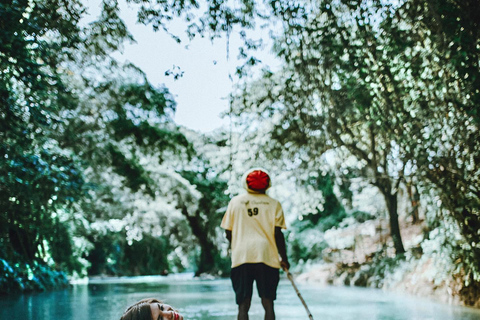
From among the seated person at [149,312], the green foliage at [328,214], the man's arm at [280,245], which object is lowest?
the seated person at [149,312]

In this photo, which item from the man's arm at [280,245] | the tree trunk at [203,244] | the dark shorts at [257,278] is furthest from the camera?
the tree trunk at [203,244]

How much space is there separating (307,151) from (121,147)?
7.35 m

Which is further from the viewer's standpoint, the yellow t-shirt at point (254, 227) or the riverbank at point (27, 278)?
the riverbank at point (27, 278)

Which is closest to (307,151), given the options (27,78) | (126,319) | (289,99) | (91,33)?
(289,99)

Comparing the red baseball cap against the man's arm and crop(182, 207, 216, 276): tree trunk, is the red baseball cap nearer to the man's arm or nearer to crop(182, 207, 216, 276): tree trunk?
the man's arm

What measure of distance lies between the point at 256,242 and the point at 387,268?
12.7m

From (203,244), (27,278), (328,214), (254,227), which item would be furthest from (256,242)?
(203,244)

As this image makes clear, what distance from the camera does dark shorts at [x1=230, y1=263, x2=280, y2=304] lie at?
16.8 feet

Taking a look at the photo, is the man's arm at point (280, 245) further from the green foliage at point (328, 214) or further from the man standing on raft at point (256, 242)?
the green foliage at point (328, 214)

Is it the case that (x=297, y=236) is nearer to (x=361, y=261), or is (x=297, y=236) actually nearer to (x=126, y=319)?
(x=361, y=261)

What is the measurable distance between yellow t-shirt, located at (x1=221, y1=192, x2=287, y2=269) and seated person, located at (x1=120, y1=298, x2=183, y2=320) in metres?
2.46

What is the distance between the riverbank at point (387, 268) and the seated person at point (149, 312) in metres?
7.47

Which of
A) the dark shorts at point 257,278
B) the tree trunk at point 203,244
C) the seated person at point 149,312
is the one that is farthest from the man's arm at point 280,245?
the tree trunk at point 203,244

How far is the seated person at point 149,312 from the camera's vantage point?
265 cm
